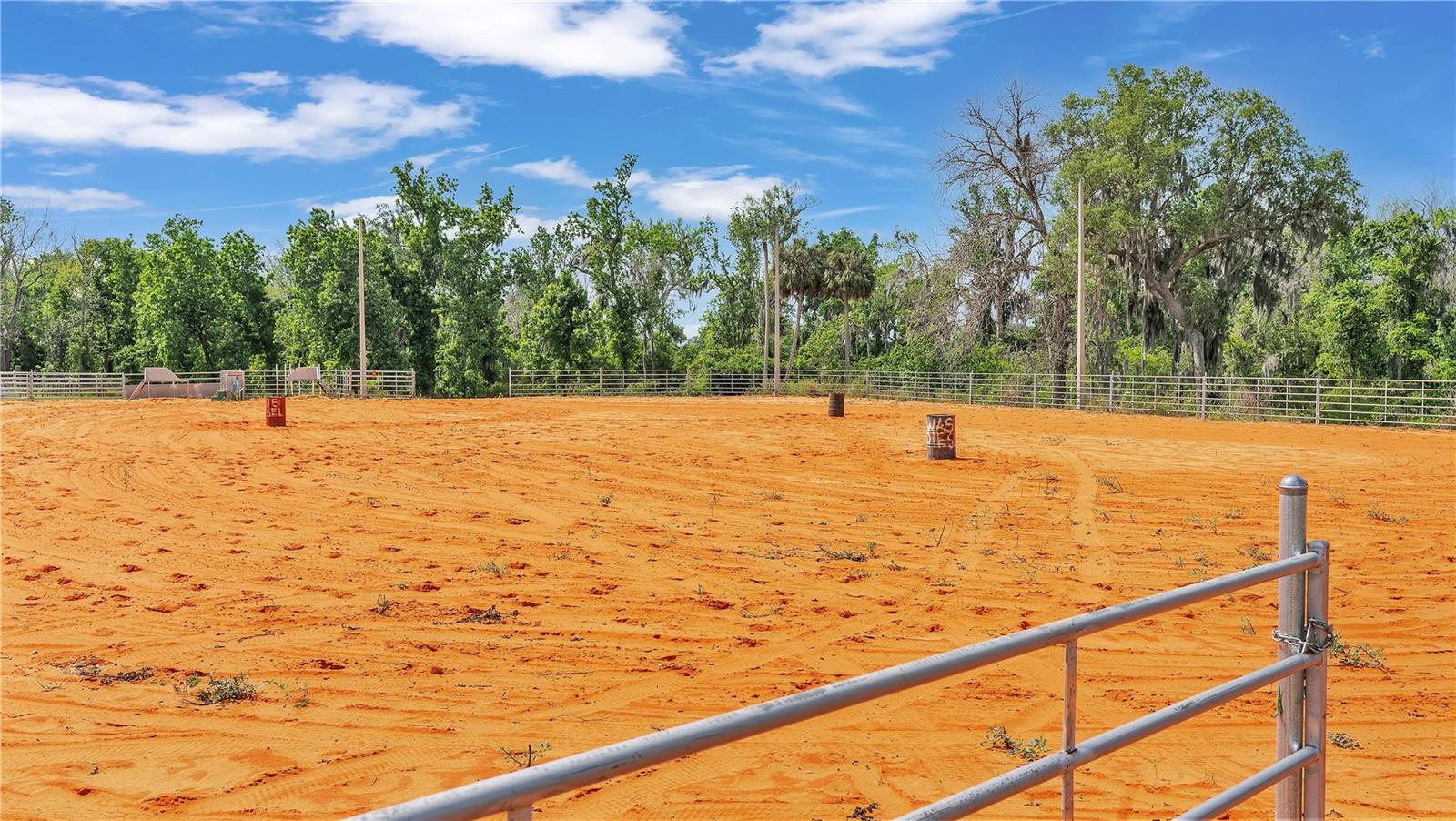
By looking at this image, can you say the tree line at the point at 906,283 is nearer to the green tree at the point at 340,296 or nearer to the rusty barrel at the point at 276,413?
the green tree at the point at 340,296

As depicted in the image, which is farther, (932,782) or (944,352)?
(944,352)

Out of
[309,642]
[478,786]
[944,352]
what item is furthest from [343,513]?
[944,352]

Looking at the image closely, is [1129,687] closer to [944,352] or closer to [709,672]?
[709,672]

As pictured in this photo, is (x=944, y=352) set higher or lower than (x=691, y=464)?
higher

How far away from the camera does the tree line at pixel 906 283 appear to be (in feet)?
123

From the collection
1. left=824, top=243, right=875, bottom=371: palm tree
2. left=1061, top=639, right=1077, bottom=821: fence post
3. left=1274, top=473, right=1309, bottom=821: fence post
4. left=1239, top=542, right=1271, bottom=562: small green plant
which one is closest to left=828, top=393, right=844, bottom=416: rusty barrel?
left=1239, top=542, right=1271, bottom=562: small green plant

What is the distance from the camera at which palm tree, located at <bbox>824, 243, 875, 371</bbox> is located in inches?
2330

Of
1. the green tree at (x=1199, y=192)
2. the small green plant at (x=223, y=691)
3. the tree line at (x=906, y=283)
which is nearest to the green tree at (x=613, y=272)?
the tree line at (x=906, y=283)

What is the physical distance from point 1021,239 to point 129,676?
42.1 metres

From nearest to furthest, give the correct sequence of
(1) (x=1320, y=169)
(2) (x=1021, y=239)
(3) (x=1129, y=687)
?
(3) (x=1129, y=687), (1) (x=1320, y=169), (2) (x=1021, y=239)

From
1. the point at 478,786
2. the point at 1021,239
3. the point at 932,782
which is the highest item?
the point at 1021,239

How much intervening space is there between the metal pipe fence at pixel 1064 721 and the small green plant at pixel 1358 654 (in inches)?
163

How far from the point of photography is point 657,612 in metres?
7.84

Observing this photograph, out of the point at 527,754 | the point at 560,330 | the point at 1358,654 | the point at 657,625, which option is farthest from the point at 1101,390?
the point at 527,754
